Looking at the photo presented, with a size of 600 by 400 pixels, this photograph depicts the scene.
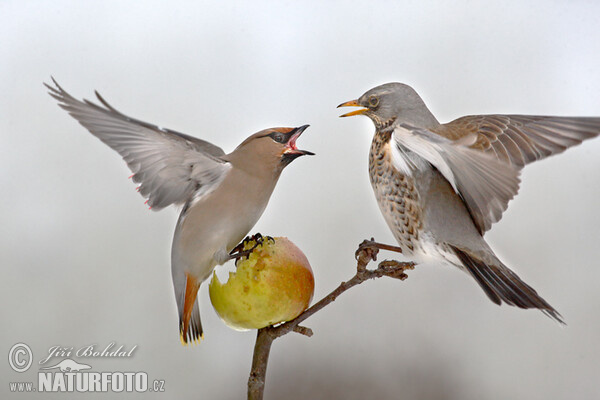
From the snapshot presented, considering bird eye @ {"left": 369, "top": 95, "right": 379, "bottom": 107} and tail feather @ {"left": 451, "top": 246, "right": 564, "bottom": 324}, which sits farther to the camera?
bird eye @ {"left": 369, "top": 95, "right": 379, "bottom": 107}

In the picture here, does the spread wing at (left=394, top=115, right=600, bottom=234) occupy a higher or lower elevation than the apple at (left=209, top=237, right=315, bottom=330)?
higher

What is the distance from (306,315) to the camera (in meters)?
0.88

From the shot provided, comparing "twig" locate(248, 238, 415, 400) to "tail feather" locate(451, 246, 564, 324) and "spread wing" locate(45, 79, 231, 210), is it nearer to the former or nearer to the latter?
"tail feather" locate(451, 246, 564, 324)

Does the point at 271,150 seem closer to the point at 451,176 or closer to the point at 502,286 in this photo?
the point at 451,176

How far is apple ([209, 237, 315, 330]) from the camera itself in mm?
890

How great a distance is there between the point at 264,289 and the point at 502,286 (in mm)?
334

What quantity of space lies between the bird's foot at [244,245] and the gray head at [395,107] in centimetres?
25

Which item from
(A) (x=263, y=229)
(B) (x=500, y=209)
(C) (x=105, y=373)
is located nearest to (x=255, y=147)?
(B) (x=500, y=209)

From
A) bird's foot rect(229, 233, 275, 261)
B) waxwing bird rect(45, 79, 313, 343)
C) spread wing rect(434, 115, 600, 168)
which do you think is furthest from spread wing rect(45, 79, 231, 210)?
spread wing rect(434, 115, 600, 168)

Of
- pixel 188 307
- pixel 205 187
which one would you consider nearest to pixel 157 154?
pixel 205 187

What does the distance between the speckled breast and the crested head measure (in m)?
0.13

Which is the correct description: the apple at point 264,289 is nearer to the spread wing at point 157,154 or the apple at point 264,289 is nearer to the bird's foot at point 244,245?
the bird's foot at point 244,245

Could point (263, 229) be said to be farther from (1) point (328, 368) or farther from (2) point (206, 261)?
(2) point (206, 261)

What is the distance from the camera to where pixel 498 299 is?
81 centimetres
